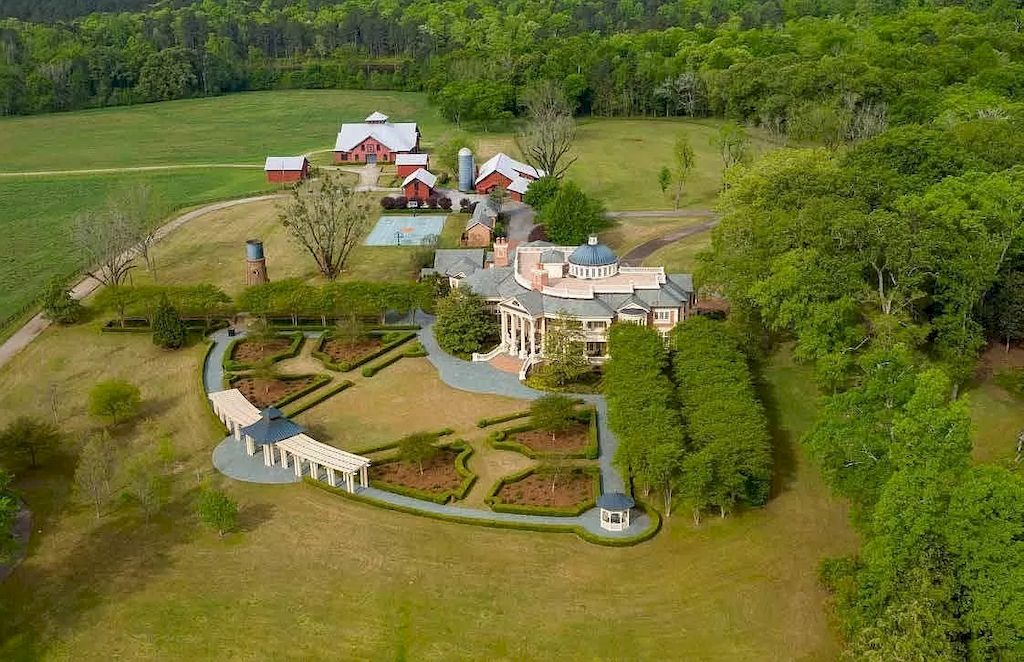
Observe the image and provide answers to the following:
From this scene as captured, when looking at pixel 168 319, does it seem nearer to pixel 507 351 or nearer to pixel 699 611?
pixel 507 351

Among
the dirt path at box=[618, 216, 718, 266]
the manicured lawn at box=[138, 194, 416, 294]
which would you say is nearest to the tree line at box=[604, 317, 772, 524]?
the dirt path at box=[618, 216, 718, 266]

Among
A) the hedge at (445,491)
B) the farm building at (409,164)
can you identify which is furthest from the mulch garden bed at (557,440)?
the farm building at (409,164)

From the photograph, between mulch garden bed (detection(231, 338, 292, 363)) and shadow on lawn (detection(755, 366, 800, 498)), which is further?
mulch garden bed (detection(231, 338, 292, 363))

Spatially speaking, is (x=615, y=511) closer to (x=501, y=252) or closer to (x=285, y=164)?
(x=501, y=252)

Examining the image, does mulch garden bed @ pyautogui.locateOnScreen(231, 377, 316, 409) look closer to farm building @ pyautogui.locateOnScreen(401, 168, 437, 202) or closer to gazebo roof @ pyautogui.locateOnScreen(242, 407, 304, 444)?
gazebo roof @ pyautogui.locateOnScreen(242, 407, 304, 444)

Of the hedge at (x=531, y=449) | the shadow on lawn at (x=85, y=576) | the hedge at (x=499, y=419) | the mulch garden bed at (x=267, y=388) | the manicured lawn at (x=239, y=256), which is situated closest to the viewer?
the shadow on lawn at (x=85, y=576)

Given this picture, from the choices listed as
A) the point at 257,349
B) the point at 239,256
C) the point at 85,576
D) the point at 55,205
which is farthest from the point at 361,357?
the point at 55,205

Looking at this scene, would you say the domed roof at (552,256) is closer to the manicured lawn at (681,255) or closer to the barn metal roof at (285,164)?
the manicured lawn at (681,255)

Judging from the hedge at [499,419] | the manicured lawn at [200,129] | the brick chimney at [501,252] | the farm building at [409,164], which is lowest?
the manicured lawn at [200,129]
